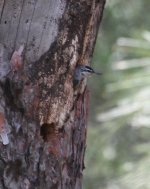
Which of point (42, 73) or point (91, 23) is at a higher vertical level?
point (91, 23)

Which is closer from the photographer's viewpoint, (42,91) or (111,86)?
(42,91)

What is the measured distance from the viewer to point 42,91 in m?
2.06

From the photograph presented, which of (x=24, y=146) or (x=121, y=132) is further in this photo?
(x=121, y=132)

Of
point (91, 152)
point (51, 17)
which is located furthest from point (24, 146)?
point (91, 152)

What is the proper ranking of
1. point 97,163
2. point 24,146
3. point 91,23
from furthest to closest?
1. point 97,163
2. point 91,23
3. point 24,146

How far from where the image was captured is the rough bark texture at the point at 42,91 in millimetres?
2014

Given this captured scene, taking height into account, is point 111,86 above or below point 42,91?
above

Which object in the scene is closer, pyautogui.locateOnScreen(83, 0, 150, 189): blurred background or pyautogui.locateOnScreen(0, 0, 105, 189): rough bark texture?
pyautogui.locateOnScreen(0, 0, 105, 189): rough bark texture

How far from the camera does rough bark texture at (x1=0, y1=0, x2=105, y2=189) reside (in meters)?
2.01

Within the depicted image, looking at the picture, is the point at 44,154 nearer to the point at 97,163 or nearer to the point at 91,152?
the point at 91,152

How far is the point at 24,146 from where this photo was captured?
2.02 m

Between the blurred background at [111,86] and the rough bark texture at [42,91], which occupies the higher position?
the blurred background at [111,86]

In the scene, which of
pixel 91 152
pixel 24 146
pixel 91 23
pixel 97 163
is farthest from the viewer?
pixel 97 163

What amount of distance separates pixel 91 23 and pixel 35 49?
18cm
